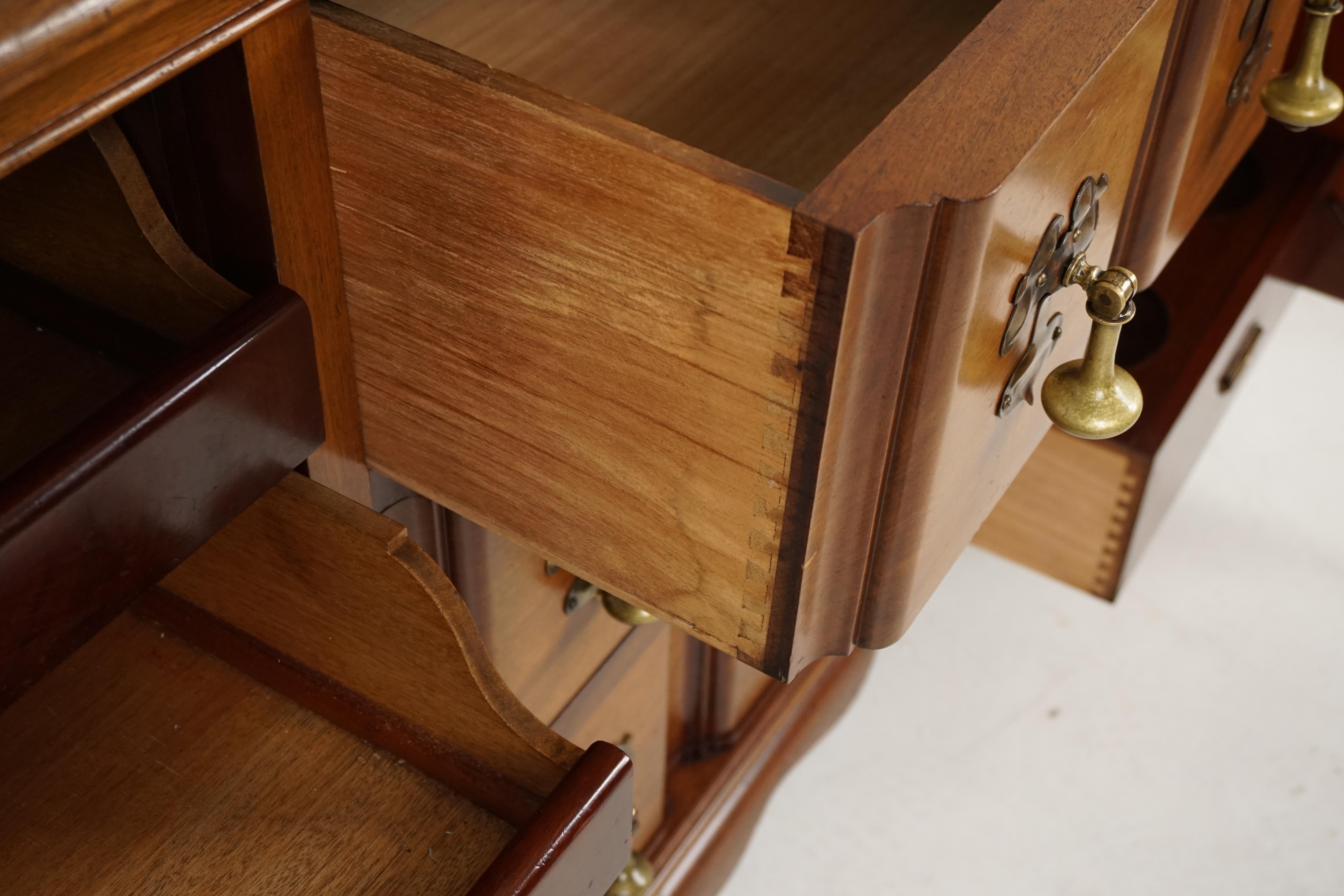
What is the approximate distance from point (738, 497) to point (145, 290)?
0.70 feet

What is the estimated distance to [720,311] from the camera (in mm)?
394

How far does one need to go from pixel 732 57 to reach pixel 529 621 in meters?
0.28

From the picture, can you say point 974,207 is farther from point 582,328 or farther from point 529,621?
point 529,621

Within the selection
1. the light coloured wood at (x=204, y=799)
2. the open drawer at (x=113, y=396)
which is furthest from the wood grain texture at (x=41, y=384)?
the light coloured wood at (x=204, y=799)

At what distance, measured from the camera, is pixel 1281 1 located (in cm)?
67

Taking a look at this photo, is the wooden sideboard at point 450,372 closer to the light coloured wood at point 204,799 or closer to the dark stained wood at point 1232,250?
the light coloured wood at point 204,799

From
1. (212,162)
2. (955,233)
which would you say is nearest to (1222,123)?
(955,233)

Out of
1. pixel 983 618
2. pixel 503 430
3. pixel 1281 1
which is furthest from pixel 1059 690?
Result: pixel 503 430

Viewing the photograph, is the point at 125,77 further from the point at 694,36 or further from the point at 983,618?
the point at 983,618

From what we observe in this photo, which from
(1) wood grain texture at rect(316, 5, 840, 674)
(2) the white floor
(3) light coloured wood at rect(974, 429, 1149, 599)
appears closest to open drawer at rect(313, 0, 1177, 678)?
(1) wood grain texture at rect(316, 5, 840, 674)

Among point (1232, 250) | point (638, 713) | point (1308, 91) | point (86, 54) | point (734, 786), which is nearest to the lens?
point (86, 54)

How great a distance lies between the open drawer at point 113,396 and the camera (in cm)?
39

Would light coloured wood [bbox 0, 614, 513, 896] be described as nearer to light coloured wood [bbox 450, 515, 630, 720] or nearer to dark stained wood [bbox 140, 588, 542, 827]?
dark stained wood [bbox 140, 588, 542, 827]

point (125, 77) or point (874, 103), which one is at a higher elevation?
point (125, 77)
